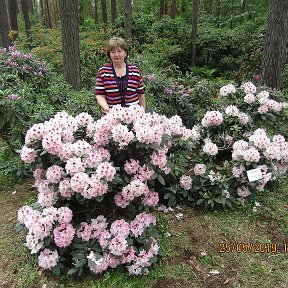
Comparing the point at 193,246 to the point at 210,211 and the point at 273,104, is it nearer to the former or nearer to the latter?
the point at 210,211

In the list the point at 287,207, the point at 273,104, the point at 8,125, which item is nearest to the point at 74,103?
the point at 8,125

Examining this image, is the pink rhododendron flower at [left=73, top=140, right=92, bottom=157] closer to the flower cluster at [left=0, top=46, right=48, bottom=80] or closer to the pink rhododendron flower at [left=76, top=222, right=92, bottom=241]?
the pink rhododendron flower at [left=76, top=222, right=92, bottom=241]

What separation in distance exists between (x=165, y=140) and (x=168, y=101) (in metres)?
2.50

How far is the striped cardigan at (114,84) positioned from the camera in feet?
11.2

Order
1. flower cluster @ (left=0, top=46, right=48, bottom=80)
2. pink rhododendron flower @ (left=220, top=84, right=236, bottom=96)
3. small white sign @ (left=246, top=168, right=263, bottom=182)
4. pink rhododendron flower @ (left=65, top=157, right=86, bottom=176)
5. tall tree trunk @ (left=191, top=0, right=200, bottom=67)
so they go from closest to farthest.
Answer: pink rhododendron flower @ (left=65, top=157, right=86, bottom=176) < small white sign @ (left=246, top=168, right=263, bottom=182) < pink rhododendron flower @ (left=220, top=84, right=236, bottom=96) < flower cluster @ (left=0, top=46, right=48, bottom=80) < tall tree trunk @ (left=191, top=0, right=200, bottom=67)

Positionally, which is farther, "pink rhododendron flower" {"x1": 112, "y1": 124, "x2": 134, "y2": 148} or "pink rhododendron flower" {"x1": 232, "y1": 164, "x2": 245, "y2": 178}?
"pink rhododendron flower" {"x1": 232, "y1": 164, "x2": 245, "y2": 178}

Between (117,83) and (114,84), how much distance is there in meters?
0.03

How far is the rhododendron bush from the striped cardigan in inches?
26.9

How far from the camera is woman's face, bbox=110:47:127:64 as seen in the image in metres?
3.26

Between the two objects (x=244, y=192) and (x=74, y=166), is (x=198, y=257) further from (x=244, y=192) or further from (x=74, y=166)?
(x=74, y=166)

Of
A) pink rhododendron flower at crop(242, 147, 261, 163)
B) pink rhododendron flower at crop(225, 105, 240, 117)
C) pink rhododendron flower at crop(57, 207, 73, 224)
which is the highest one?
pink rhododendron flower at crop(225, 105, 240, 117)

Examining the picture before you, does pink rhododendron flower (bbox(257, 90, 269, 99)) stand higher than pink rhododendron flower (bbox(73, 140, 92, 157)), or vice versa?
pink rhododendron flower (bbox(73, 140, 92, 157))

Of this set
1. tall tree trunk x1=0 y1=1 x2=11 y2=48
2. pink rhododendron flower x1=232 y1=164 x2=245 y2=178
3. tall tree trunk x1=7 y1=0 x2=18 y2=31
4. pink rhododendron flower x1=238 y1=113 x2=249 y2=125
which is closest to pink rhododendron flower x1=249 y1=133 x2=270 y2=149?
pink rhododendron flower x1=232 y1=164 x2=245 y2=178

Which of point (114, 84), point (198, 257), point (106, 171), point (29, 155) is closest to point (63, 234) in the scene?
point (106, 171)
